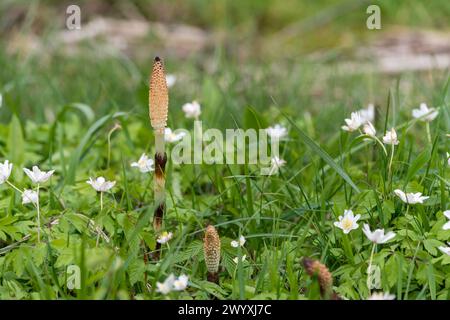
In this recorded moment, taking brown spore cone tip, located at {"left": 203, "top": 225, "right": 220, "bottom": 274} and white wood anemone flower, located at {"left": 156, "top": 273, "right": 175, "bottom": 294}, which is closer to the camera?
white wood anemone flower, located at {"left": 156, "top": 273, "right": 175, "bottom": 294}

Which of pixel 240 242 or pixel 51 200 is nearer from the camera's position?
pixel 240 242

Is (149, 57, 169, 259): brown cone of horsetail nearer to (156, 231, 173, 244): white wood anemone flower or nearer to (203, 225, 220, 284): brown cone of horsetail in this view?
(156, 231, 173, 244): white wood anemone flower

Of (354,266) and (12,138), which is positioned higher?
(12,138)

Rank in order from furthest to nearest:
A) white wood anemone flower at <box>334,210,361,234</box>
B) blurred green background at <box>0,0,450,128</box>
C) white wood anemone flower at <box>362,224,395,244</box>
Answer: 1. blurred green background at <box>0,0,450,128</box>
2. white wood anemone flower at <box>334,210,361,234</box>
3. white wood anemone flower at <box>362,224,395,244</box>

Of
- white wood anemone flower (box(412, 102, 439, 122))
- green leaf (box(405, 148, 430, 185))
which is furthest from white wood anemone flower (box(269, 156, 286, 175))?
white wood anemone flower (box(412, 102, 439, 122))

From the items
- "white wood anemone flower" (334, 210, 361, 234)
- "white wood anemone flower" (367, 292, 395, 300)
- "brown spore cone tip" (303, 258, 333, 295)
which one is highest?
"white wood anemone flower" (334, 210, 361, 234)

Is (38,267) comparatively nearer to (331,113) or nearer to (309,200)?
(309,200)
